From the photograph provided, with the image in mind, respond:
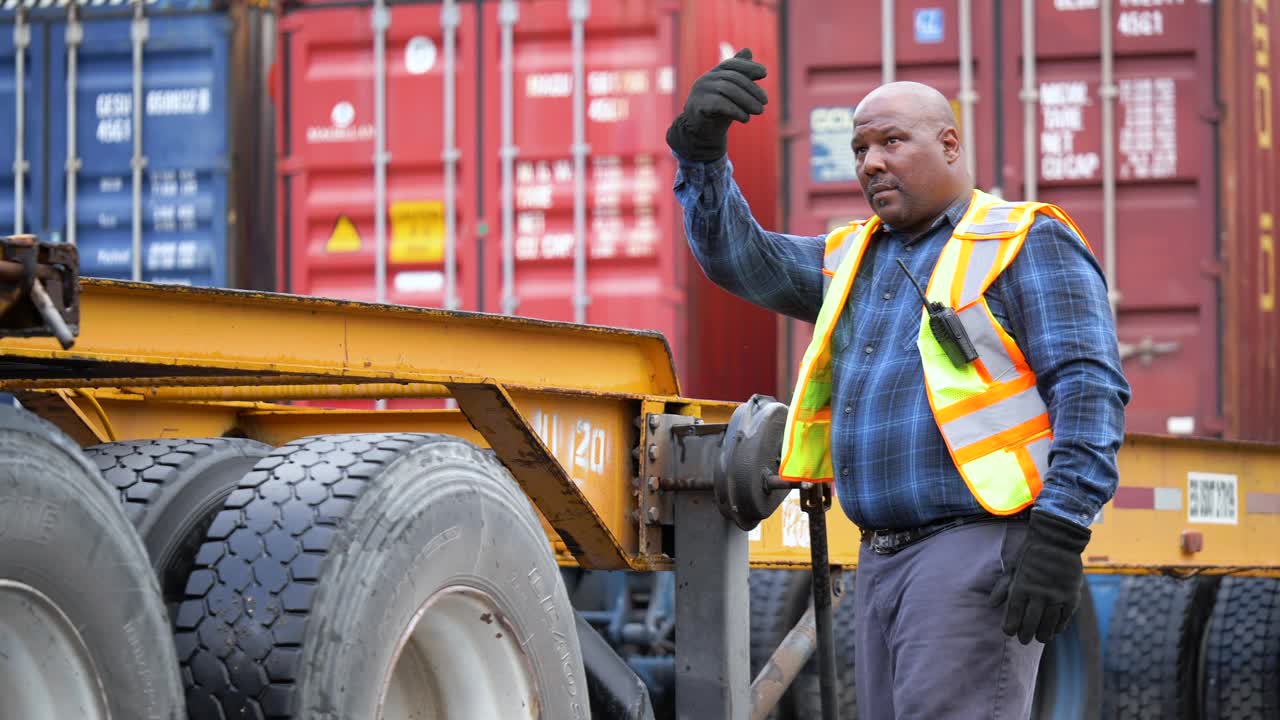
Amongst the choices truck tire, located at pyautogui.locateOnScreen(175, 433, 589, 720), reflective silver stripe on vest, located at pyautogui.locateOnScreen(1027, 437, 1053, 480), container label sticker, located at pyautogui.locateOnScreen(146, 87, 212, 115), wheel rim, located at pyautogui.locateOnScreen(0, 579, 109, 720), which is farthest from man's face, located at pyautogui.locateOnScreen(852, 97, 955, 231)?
container label sticker, located at pyautogui.locateOnScreen(146, 87, 212, 115)

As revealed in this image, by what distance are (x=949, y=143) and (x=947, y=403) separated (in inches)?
20.4

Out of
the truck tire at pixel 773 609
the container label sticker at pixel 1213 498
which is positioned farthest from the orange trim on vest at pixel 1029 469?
the truck tire at pixel 773 609

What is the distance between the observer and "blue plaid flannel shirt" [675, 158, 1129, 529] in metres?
3.05

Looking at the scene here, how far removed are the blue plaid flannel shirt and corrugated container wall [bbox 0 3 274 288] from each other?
17.3 ft

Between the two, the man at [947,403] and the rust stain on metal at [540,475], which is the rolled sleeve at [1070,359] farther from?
the rust stain on metal at [540,475]

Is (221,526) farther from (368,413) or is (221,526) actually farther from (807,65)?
(807,65)

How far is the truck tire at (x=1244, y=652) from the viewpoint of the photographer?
22.3 ft

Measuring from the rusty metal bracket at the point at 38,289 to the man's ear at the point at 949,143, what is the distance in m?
1.58

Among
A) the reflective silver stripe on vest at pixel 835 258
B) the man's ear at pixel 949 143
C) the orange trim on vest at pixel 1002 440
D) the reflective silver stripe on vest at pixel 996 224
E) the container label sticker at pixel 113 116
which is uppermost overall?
the container label sticker at pixel 113 116

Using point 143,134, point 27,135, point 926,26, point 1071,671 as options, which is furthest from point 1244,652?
point 27,135

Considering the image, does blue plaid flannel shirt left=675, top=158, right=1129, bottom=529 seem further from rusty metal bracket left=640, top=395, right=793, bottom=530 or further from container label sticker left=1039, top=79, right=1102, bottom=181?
container label sticker left=1039, top=79, right=1102, bottom=181

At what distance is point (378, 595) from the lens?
9.60ft

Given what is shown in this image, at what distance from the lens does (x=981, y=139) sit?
818 cm

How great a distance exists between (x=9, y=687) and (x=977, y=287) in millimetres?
1697
